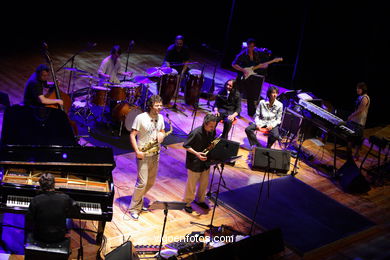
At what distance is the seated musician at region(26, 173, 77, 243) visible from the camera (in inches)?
193

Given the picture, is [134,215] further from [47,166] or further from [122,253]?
[47,166]

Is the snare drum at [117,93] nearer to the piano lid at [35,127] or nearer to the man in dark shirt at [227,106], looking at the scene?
the man in dark shirt at [227,106]

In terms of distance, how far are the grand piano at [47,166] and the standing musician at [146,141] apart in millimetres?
576

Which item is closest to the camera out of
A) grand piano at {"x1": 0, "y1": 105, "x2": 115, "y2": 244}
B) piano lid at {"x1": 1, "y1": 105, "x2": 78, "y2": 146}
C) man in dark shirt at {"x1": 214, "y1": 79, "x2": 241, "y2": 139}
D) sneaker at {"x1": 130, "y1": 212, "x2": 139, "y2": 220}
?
grand piano at {"x1": 0, "y1": 105, "x2": 115, "y2": 244}

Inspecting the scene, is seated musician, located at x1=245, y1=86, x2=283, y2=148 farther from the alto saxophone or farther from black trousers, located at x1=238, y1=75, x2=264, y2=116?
the alto saxophone

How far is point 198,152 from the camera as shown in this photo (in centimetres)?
706

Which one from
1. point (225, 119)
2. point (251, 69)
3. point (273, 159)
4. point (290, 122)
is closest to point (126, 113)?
point (225, 119)

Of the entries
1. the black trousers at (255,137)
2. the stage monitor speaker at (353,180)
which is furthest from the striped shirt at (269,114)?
the stage monitor speaker at (353,180)

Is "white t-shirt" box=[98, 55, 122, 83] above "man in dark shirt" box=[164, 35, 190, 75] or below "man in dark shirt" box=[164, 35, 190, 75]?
below

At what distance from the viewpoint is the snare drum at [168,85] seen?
1114 cm

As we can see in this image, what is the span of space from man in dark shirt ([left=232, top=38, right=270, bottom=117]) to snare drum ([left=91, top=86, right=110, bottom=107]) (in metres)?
3.44

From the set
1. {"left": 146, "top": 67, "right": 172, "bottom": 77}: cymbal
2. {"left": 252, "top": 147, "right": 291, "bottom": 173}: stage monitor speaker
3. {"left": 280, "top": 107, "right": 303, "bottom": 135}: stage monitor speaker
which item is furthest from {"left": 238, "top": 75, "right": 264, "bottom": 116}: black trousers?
{"left": 252, "top": 147, "right": 291, "bottom": 173}: stage monitor speaker

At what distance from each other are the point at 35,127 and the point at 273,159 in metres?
4.28

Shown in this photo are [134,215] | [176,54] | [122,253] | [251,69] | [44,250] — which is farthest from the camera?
[251,69]
